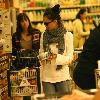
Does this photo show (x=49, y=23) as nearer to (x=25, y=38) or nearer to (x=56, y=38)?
(x=56, y=38)

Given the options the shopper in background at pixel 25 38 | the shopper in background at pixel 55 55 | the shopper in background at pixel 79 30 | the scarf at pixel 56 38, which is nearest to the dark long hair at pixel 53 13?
the shopper in background at pixel 55 55

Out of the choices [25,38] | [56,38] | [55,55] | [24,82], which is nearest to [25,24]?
[25,38]

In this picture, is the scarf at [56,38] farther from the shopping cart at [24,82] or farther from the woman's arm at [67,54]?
the shopping cart at [24,82]

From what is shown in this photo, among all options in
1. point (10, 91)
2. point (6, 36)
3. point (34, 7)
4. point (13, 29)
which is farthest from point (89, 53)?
point (34, 7)

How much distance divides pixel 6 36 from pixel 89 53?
2.76 meters

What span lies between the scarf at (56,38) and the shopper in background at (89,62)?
194 centimetres

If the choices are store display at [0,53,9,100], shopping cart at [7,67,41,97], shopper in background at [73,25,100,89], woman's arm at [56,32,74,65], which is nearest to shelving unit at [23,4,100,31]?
store display at [0,53,9,100]

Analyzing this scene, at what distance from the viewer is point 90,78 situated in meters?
2.37

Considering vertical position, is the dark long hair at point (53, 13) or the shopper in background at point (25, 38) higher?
the dark long hair at point (53, 13)

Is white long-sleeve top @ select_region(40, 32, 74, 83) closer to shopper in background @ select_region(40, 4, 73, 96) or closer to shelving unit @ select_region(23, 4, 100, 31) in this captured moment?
shopper in background @ select_region(40, 4, 73, 96)

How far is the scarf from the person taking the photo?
4.33 meters

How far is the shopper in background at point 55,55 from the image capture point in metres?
4.25

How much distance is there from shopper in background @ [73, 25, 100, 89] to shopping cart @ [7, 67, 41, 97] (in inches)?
80.7

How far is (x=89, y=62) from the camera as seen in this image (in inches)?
91.7
